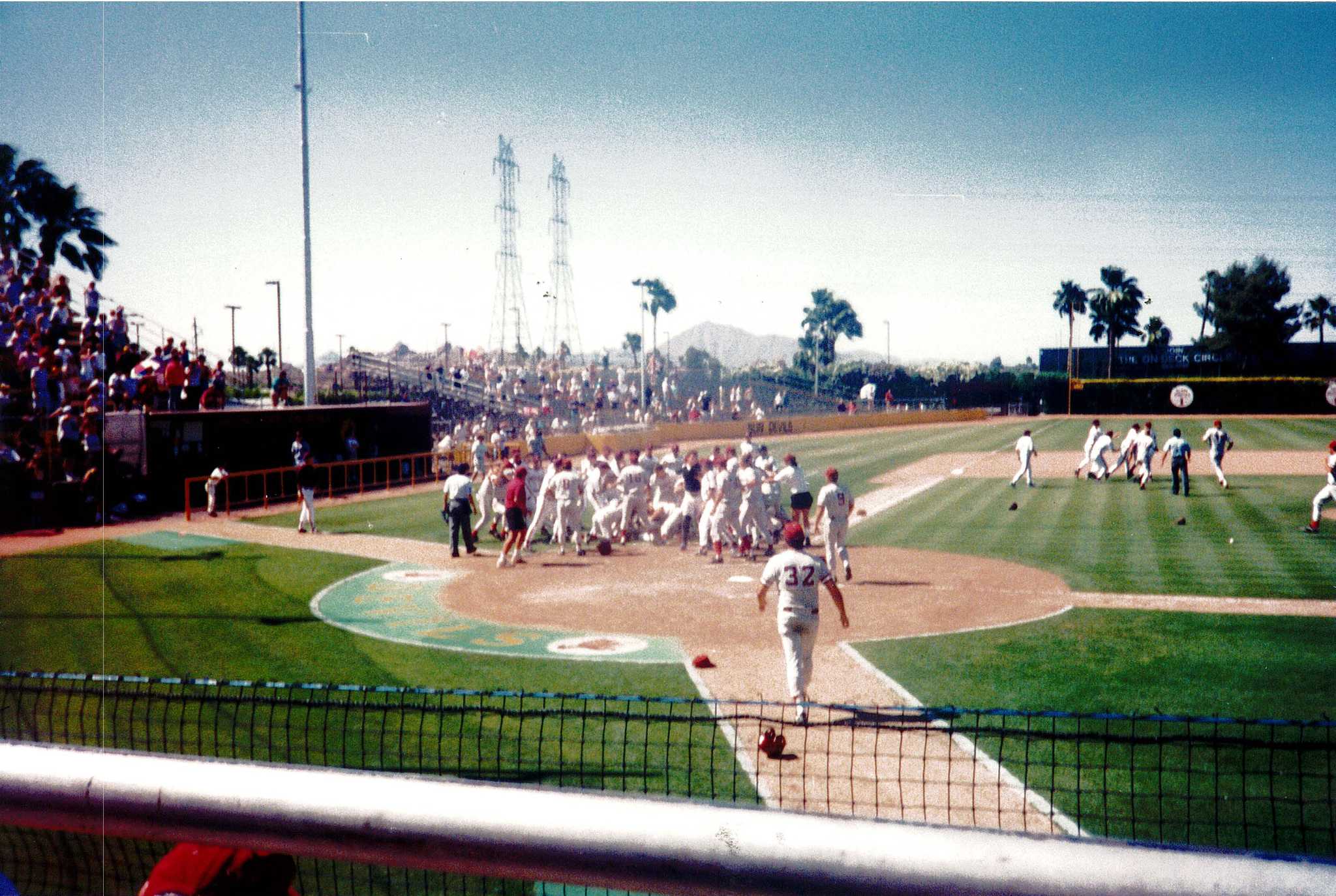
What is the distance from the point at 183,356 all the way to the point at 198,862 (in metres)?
20.4

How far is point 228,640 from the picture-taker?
11.3 meters

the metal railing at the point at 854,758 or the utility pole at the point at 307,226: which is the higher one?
the utility pole at the point at 307,226

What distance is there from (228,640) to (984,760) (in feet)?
26.6

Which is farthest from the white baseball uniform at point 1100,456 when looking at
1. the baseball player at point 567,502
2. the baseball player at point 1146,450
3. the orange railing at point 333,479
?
the orange railing at point 333,479

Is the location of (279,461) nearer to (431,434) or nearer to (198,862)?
(431,434)

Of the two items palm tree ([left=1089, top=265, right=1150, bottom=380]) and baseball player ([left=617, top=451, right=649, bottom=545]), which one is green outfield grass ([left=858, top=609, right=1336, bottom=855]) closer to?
palm tree ([left=1089, top=265, right=1150, bottom=380])

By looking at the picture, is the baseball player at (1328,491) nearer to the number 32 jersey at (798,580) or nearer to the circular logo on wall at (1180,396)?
the circular logo on wall at (1180,396)

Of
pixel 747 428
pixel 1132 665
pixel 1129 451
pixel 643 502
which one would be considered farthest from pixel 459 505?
pixel 1129 451

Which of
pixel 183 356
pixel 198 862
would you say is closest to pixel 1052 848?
pixel 198 862

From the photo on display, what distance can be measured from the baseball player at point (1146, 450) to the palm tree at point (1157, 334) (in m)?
6.11

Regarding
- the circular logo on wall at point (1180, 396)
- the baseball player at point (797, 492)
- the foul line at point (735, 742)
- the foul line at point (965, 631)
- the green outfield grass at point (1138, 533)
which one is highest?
the circular logo on wall at point (1180, 396)

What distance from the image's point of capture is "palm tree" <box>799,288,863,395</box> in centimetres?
2361

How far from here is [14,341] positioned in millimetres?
8828

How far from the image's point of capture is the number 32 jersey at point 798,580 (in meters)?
8.20
